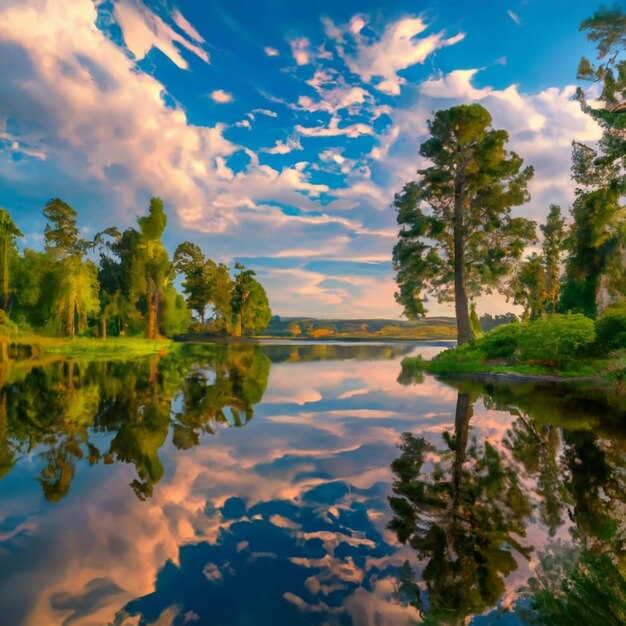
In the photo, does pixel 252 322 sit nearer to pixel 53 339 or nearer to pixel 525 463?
pixel 53 339

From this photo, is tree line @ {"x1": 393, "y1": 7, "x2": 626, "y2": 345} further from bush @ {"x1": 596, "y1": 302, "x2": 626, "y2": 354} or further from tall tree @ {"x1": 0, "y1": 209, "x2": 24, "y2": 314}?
tall tree @ {"x1": 0, "y1": 209, "x2": 24, "y2": 314}

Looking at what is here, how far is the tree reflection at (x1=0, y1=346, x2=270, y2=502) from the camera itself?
6.62 meters

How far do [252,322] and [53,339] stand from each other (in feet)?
130

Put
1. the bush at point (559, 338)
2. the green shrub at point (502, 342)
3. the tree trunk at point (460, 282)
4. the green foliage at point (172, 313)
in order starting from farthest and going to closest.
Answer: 1. the green foliage at point (172, 313)
2. the tree trunk at point (460, 282)
3. the green shrub at point (502, 342)
4. the bush at point (559, 338)

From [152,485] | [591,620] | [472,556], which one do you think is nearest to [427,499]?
[472,556]

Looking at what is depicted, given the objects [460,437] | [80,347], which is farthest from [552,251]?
[80,347]

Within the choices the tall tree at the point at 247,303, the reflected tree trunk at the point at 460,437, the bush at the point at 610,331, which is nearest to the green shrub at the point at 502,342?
the bush at the point at 610,331

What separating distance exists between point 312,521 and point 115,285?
198ft

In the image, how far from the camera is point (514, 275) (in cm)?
2730

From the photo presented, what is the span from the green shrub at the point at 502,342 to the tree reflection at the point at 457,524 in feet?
58.4

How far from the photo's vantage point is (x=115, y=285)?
57.2 meters

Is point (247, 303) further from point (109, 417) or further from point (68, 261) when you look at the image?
point (109, 417)

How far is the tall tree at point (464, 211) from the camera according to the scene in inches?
1064

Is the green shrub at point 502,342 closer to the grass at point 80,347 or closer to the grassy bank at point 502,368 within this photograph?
the grassy bank at point 502,368
